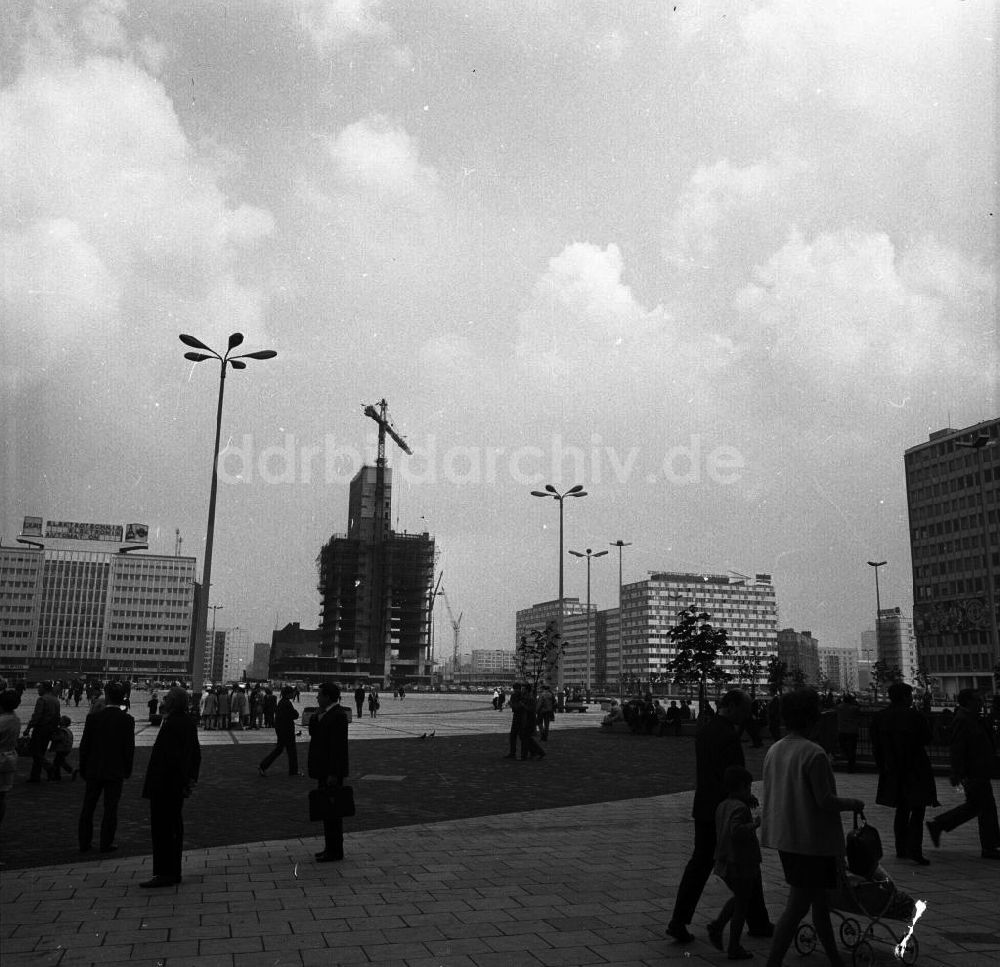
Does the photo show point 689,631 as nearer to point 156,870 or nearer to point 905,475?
point 156,870

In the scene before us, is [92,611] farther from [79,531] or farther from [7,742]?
[7,742]

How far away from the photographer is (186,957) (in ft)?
18.0

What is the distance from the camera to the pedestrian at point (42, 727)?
15430mm

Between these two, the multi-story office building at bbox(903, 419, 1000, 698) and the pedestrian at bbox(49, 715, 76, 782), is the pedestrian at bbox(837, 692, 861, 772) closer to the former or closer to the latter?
the pedestrian at bbox(49, 715, 76, 782)

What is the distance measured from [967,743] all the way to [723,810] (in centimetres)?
480

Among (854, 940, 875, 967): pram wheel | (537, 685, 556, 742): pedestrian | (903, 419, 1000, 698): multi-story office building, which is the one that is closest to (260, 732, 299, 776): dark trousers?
(537, 685, 556, 742): pedestrian

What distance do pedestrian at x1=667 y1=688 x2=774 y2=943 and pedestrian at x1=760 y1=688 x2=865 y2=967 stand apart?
559mm

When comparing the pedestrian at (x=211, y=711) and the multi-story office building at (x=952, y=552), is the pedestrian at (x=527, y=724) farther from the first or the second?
the multi-story office building at (x=952, y=552)

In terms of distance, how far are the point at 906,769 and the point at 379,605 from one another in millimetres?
165087

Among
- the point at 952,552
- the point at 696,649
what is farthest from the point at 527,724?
the point at 952,552

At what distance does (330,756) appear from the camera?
8.45 m

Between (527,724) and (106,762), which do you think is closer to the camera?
(106,762)

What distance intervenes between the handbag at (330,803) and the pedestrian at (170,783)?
117 cm

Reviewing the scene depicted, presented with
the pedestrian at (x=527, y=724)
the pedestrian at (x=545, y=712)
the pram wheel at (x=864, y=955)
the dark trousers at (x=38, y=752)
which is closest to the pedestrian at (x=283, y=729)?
the dark trousers at (x=38, y=752)
